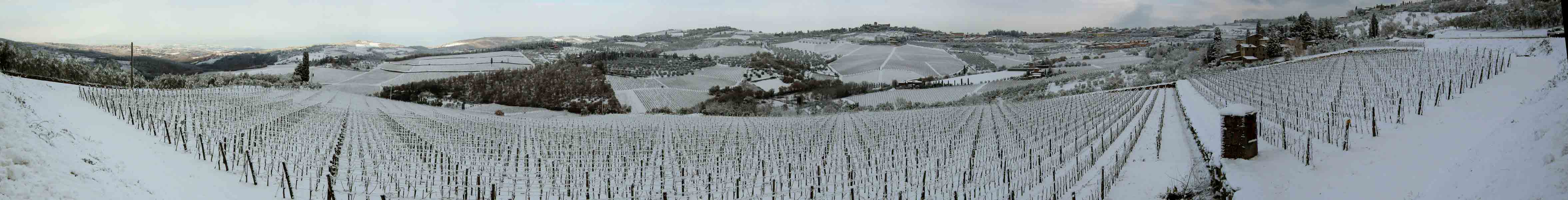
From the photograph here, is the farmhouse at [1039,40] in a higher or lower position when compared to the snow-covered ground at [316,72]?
higher

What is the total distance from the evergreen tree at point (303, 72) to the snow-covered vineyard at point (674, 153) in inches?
1167

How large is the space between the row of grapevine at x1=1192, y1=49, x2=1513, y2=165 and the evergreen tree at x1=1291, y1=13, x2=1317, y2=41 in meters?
20.2

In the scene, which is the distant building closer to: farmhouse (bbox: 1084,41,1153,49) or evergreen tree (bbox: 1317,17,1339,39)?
farmhouse (bbox: 1084,41,1153,49)

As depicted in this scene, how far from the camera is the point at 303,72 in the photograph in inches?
2087

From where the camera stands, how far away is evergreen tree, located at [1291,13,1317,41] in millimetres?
46031

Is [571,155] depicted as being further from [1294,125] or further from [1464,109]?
[1464,109]

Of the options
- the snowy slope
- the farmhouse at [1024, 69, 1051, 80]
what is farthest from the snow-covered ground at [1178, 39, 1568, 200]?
the farmhouse at [1024, 69, 1051, 80]

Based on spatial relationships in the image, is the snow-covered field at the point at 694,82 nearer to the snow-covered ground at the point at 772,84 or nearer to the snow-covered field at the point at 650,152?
the snow-covered ground at the point at 772,84

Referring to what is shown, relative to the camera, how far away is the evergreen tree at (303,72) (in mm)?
51750

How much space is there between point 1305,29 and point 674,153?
44789 millimetres

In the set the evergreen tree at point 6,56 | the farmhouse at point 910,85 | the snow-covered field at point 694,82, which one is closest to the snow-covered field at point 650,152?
the evergreen tree at point 6,56

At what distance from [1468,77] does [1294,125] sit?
5.57 m

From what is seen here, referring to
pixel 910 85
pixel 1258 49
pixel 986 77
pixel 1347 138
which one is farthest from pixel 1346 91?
pixel 986 77

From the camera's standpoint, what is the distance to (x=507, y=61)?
74625mm
